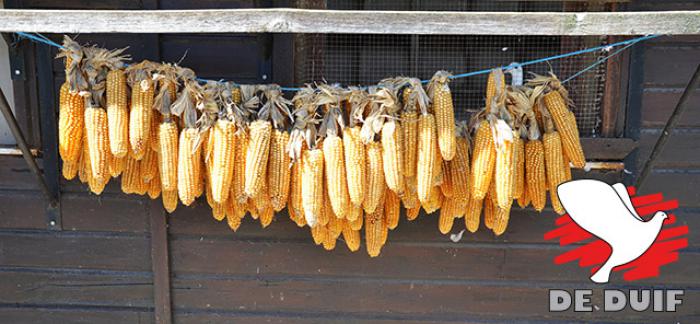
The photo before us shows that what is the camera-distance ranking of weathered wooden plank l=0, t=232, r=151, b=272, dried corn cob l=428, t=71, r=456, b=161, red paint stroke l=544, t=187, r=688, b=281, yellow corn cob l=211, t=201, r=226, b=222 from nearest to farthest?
dried corn cob l=428, t=71, r=456, b=161
yellow corn cob l=211, t=201, r=226, b=222
red paint stroke l=544, t=187, r=688, b=281
weathered wooden plank l=0, t=232, r=151, b=272

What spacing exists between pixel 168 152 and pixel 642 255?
2688 mm

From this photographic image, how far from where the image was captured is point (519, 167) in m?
3.10

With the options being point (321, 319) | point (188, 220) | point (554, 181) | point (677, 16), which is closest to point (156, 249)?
point (188, 220)

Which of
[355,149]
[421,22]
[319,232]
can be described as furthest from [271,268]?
[421,22]

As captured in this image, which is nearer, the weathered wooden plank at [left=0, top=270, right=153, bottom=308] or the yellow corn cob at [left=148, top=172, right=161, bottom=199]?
the yellow corn cob at [left=148, top=172, right=161, bottom=199]

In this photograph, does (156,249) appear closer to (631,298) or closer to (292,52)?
(292,52)

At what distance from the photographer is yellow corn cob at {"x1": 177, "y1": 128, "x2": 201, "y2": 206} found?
2.93 metres

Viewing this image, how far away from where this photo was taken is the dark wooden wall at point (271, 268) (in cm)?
364

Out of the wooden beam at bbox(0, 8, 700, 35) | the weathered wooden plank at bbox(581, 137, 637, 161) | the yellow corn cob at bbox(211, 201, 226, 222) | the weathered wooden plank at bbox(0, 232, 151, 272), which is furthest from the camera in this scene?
the weathered wooden plank at bbox(0, 232, 151, 272)

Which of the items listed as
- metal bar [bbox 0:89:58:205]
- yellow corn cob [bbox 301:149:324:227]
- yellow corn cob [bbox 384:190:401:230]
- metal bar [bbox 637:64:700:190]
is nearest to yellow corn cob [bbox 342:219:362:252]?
yellow corn cob [bbox 384:190:401:230]

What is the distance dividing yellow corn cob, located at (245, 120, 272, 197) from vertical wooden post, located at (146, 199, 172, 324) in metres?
0.92

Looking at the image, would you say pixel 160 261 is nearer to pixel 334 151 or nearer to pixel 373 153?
pixel 334 151

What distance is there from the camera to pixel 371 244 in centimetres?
326

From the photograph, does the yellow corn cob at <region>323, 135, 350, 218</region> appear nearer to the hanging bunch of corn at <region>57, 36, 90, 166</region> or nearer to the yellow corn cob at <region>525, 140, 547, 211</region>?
the yellow corn cob at <region>525, 140, 547, 211</region>
